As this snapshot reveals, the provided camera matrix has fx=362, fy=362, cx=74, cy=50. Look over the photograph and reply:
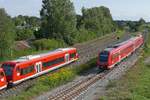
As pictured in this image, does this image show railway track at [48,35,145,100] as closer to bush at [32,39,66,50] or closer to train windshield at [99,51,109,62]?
train windshield at [99,51,109,62]

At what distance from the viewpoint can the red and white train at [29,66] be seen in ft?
113

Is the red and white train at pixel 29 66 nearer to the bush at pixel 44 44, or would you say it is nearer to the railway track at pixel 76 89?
the railway track at pixel 76 89

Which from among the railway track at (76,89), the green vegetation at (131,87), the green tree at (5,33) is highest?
the green tree at (5,33)

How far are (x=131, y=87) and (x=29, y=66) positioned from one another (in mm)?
10869

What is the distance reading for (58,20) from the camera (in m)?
80.4

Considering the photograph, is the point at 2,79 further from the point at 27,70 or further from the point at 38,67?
the point at 38,67

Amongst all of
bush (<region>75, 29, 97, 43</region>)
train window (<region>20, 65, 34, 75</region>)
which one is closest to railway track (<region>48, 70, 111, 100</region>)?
train window (<region>20, 65, 34, 75</region>)

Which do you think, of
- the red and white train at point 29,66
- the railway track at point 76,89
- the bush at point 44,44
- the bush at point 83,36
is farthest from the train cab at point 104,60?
the bush at point 83,36

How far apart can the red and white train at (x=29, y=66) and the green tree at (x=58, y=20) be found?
30.9m

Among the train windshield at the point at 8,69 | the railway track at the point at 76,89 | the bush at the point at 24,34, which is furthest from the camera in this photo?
the bush at the point at 24,34

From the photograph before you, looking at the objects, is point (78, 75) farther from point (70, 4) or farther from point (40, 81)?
point (70, 4)

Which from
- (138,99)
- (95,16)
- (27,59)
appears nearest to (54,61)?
(27,59)

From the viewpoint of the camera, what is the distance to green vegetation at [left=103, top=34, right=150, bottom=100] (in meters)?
29.9

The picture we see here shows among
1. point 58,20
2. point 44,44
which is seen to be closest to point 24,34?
point 58,20
